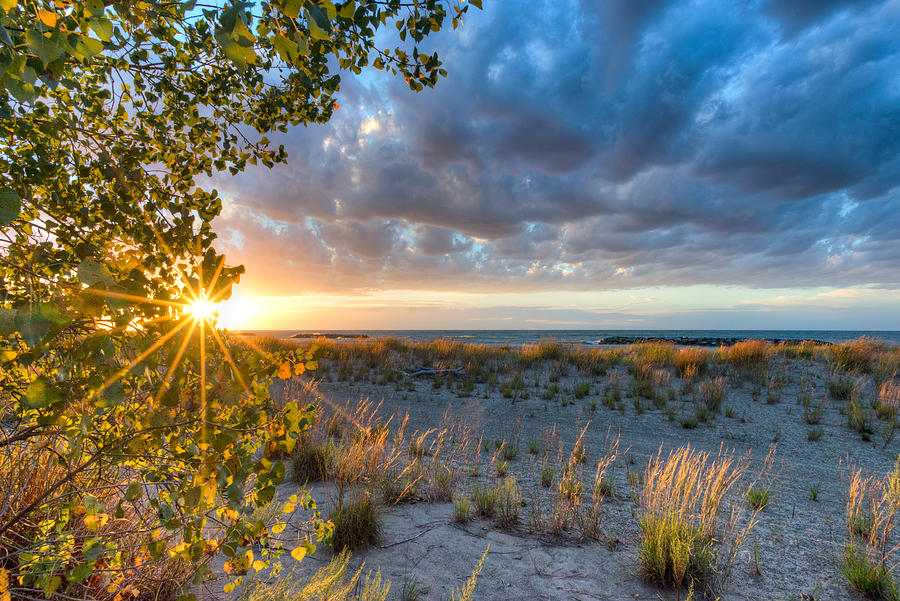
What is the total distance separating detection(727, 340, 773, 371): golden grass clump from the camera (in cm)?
1320

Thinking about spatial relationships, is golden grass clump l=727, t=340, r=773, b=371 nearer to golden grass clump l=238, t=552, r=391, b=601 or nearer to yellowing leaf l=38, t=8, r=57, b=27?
golden grass clump l=238, t=552, r=391, b=601

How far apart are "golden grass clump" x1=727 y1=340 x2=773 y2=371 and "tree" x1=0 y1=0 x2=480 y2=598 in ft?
49.1

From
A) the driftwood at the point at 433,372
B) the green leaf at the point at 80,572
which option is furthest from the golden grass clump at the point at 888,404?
the green leaf at the point at 80,572

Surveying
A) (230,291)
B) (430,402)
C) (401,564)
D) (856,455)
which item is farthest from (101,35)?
(430,402)

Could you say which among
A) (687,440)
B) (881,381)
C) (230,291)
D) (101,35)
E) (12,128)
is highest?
(12,128)

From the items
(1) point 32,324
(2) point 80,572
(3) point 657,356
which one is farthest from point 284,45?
(3) point 657,356

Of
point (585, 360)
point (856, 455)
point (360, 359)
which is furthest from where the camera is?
point (360, 359)

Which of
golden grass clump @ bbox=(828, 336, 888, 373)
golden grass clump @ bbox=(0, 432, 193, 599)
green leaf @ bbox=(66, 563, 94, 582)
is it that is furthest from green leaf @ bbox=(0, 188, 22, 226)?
golden grass clump @ bbox=(828, 336, 888, 373)

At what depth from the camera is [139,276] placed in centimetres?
100

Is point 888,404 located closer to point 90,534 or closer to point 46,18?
point 90,534

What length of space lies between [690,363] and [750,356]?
2.42m

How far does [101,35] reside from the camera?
2.63ft

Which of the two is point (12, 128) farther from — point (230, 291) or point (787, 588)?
point (787, 588)

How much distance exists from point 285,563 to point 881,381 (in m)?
14.4
